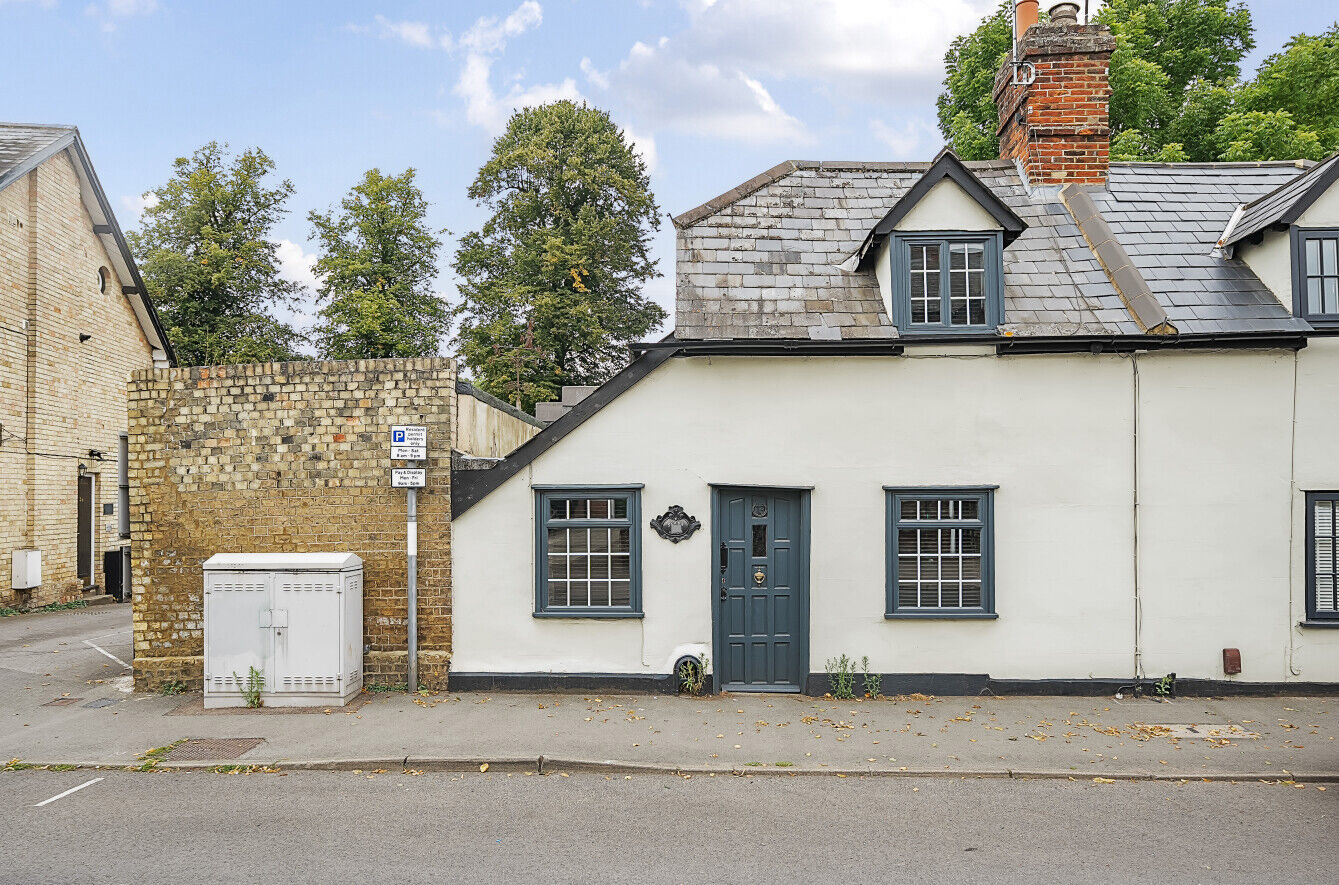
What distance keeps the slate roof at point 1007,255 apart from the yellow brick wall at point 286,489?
3489 mm

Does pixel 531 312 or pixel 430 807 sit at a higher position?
pixel 531 312

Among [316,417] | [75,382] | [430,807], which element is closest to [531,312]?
[75,382]

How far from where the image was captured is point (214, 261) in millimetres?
28500

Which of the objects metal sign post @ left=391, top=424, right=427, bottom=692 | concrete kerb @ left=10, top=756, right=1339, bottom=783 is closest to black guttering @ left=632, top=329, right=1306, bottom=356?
metal sign post @ left=391, top=424, right=427, bottom=692

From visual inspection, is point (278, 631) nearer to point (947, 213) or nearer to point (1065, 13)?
point (947, 213)

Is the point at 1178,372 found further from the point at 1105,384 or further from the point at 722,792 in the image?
the point at 722,792

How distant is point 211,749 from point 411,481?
3.12m

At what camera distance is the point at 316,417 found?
9305 mm

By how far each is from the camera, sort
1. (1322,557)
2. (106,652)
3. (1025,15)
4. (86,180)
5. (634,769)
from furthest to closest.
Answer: (86,180) → (1025,15) → (106,652) → (1322,557) → (634,769)

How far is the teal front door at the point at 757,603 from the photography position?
9.28m

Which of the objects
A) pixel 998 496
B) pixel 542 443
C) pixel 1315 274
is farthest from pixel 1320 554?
pixel 542 443

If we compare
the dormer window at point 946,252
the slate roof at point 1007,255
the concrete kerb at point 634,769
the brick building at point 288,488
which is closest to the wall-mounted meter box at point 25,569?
the brick building at point 288,488

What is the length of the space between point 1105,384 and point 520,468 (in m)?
6.64

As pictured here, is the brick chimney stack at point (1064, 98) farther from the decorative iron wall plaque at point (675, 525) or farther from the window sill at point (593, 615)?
the window sill at point (593, 615)
